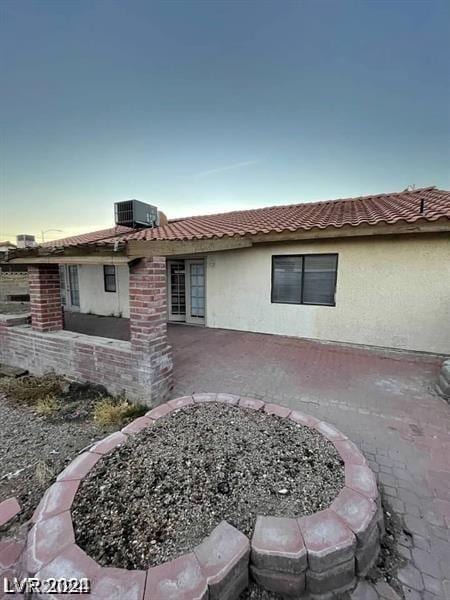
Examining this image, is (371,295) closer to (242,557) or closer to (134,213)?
(242,557)

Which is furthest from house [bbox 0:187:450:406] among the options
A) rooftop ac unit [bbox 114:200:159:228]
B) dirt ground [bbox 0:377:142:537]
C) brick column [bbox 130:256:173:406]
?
dirt ground [bbox 0:377:142:537]

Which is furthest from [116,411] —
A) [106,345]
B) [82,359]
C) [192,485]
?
[192,485]

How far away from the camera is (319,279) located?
6.54 meters

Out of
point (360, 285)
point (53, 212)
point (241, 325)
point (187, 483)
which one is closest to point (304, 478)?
point (187, 483)

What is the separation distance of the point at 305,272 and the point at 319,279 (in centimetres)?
40

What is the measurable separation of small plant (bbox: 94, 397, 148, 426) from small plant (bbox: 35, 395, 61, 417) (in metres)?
0.60

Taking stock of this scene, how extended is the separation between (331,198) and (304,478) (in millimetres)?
9802

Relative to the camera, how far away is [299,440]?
7.70ft

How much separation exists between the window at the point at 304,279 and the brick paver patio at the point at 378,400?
1.16 metres

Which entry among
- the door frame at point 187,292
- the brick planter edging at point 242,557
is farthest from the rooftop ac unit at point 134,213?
the brick planter edging at point 242,557

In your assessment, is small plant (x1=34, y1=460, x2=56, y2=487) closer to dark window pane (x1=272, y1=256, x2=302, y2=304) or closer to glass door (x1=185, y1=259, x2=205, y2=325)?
dark window pane (x1=272, y1=256, x2=302, y2=304)

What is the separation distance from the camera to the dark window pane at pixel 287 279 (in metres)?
6.76

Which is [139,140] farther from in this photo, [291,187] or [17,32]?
[291,187]

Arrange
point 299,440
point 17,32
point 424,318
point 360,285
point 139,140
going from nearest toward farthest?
point 299,440 < point 17,32 < point 424,318 < point 360,285 < point 139,140
